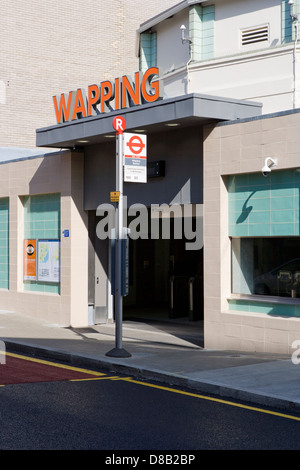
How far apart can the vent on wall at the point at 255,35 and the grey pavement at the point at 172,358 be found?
7.75m

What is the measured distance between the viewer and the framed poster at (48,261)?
58.1 ft

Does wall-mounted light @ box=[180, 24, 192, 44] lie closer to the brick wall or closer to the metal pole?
the brick wall

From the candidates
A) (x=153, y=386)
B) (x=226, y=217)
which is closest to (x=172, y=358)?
(x=153, y=386)

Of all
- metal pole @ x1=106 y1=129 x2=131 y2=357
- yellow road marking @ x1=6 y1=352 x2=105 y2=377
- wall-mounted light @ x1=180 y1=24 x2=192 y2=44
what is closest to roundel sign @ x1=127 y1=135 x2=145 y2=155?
metal pole @ x1=106 y1=129 x2=131 y2=357

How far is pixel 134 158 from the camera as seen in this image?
12.1 meters

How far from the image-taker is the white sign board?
1198 cm

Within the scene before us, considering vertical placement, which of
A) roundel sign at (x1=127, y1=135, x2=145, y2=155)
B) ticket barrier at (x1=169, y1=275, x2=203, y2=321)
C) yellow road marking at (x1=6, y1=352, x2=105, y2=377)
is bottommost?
yellow road marking at (x1=6, y1=352, x2=105, y2=377)

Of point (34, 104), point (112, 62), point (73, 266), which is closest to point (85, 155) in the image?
point (73, 266)

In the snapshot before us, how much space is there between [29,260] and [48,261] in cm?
105

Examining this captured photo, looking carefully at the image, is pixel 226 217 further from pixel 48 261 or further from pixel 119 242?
pixel 48 261

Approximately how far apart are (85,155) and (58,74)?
10.7 m

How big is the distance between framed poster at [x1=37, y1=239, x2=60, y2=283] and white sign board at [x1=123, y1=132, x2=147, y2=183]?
6.15 m

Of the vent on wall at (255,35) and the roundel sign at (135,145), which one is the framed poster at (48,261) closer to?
the roundel sign at (135,145)

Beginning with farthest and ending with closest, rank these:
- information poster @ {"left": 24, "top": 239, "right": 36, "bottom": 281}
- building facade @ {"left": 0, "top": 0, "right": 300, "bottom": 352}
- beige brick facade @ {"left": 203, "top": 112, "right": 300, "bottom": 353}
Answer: information poster @ {"left": 24, "top": 239, "right": 36, "bottom": 281}, building facade @ {"left": 0, "top": 0, "right": 300, "bottom": 352}, beige brick facade @ {"left": 203, "top": 112, "right": 300, "bottom": 353}
